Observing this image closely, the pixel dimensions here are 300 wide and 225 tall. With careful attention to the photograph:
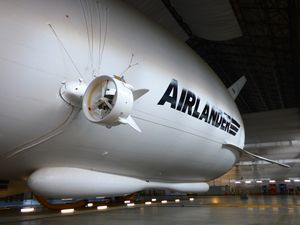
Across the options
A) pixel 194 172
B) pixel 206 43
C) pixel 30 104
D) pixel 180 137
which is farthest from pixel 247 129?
pixel 30 104

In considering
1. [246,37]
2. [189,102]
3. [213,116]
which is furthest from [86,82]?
[246,37]

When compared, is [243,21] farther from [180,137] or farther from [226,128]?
[180,137]

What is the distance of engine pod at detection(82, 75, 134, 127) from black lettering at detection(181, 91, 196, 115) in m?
3.07

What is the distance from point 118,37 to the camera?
19.3 ft

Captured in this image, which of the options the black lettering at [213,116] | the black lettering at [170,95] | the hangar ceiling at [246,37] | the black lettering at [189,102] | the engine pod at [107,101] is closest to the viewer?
the engine pod at [107,101]

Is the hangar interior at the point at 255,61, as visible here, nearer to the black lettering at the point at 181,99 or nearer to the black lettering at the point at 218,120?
the black lettering at the point at 218,120

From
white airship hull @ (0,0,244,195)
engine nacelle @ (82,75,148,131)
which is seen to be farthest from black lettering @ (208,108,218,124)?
engine nacelle @ (82,75,148,131)

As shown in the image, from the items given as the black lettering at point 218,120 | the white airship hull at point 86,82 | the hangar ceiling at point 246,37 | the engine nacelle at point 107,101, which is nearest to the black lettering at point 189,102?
the white airship hull at point 86,82

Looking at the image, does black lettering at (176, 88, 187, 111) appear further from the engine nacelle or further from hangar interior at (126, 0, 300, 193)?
hangar interior at (126, 0, 300, 193)

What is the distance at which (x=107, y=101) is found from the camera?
4559mm

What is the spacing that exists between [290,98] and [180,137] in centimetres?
2550

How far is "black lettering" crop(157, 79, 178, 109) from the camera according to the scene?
6805 millimetres

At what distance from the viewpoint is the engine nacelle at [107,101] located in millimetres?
4473

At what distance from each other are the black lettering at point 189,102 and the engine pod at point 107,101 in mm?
3072
